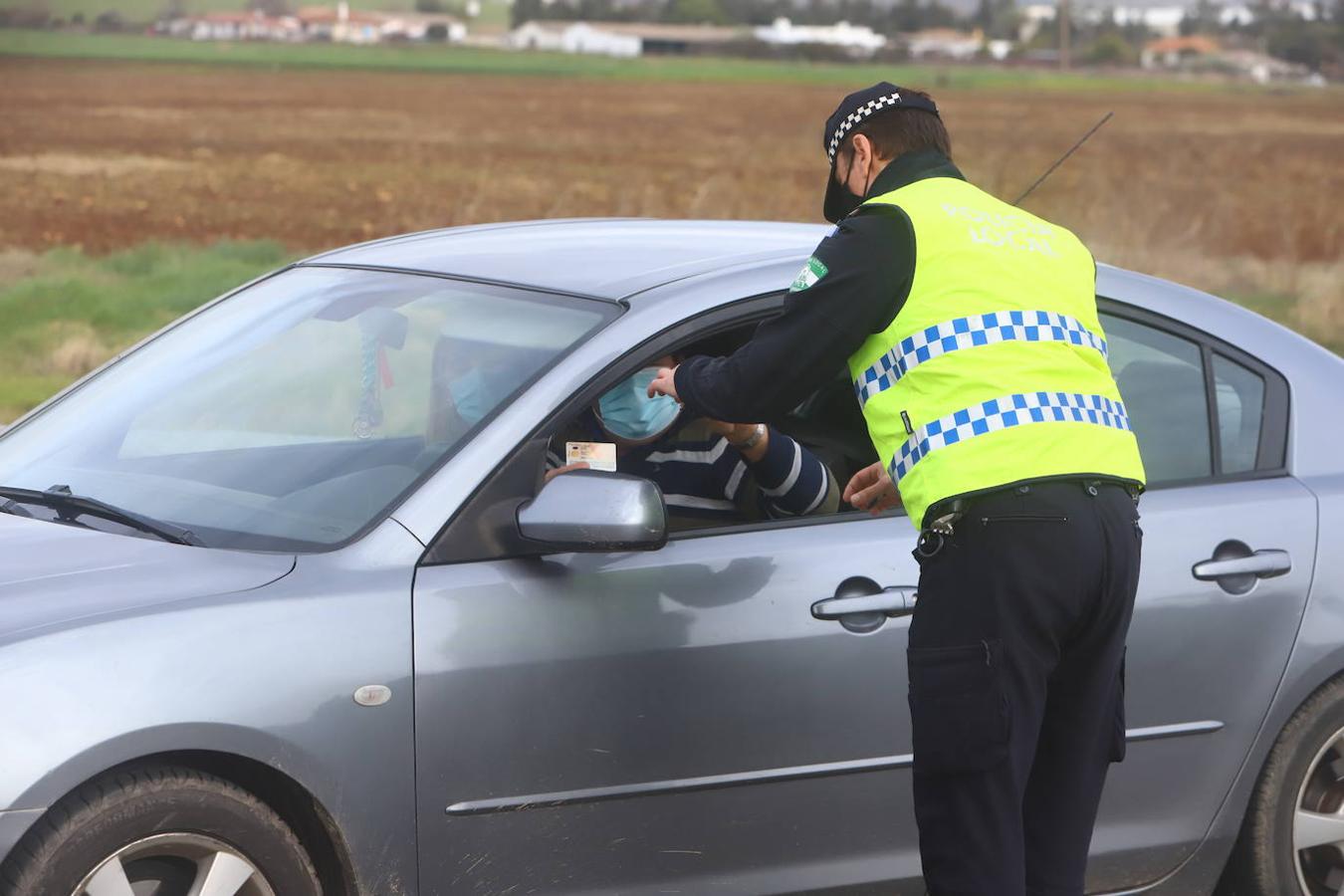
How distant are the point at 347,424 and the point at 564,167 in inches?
1321

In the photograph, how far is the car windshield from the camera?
353 centimetres

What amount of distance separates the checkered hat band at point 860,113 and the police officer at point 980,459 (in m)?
0.16

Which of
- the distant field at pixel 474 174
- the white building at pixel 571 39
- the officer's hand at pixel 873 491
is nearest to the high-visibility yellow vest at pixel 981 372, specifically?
the officer's hand at pixel 873 491

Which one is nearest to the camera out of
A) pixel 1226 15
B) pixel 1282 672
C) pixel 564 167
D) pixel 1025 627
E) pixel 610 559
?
pixel 1025 627

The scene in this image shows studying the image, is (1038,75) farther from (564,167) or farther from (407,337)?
(407,337)

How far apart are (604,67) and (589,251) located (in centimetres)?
7430

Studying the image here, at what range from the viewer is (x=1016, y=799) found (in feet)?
10.4

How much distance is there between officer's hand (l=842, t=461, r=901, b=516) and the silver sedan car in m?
0.08

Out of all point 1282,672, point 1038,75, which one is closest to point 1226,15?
point 1038,75

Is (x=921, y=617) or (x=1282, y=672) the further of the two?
(x=1282, y=672)

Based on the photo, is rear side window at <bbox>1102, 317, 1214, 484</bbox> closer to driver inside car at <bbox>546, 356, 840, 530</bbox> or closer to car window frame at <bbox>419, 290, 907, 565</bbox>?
driver inside car at <bbox>546, 356, 840, 530</bbox>

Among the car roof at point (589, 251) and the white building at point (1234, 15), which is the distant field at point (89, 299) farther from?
the white building at point (1234, 15)

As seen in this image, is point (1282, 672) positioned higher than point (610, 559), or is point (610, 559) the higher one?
point (610, 559)

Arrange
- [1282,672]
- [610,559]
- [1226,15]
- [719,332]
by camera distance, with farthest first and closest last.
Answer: [1226,15] → [1282,672] → [719,332] → [610,559]
